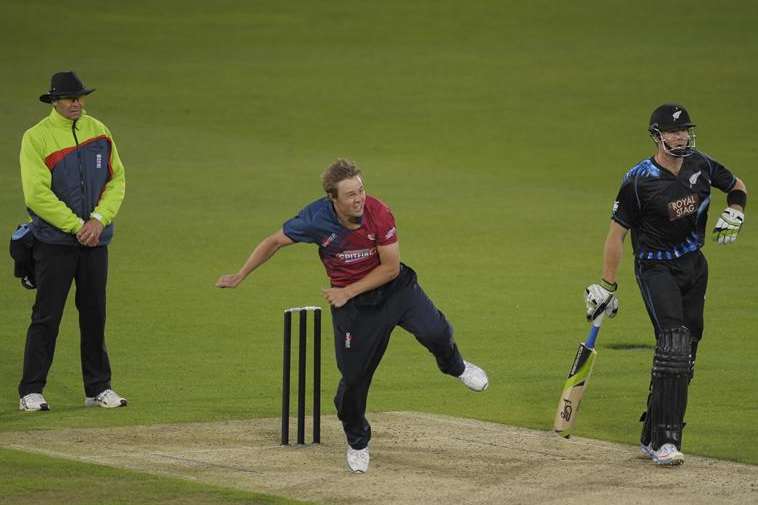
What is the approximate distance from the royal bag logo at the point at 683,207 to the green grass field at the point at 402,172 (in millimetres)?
1552

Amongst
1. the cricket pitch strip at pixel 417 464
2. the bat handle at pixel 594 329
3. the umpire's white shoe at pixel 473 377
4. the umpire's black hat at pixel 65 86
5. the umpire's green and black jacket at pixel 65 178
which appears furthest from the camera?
the umpire's black hat at pixel 65 86

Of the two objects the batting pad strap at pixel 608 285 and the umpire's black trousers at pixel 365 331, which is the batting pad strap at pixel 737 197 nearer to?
the batting pad strap at pixel 608 285

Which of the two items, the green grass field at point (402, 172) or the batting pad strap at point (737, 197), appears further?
the green grass field at point (402, 172)

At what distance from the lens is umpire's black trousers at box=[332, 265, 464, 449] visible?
916 cm

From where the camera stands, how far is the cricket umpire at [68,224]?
10.9 meters

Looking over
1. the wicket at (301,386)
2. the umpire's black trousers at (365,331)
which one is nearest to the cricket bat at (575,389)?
the umpire's black trousers at (365,331)

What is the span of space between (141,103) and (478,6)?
13426mm

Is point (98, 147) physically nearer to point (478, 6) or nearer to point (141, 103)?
point (141, 103)

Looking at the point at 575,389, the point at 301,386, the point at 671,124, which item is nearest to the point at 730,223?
the point at 671,124

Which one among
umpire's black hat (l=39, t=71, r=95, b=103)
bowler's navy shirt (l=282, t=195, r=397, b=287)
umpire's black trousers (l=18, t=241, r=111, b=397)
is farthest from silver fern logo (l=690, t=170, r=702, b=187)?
umpire's black hat (l=39, t=71, r=95, b=103)

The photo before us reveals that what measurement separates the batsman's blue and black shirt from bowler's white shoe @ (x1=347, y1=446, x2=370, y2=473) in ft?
7.02

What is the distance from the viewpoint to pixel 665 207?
30.7ft

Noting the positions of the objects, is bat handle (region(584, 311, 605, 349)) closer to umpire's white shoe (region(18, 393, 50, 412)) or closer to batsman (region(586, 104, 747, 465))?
batsman (region(586, 104, 747, 465))

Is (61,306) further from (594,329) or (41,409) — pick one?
(594,329)
